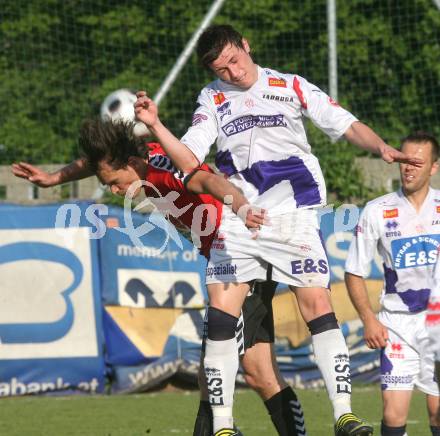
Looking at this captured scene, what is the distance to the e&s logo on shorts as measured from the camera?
7.38 meters

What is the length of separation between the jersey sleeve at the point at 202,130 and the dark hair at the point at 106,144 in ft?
1.10

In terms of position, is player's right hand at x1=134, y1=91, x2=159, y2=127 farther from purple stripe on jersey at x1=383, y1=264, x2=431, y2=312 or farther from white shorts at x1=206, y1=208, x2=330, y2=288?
purple stripe on jersey at x1=383, y1=264, x2=431, y2=312

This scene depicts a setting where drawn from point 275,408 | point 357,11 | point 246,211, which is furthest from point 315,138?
point 246,211

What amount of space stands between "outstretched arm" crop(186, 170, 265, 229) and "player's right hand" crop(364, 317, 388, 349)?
1.69 meters

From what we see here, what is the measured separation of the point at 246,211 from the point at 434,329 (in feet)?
4.40

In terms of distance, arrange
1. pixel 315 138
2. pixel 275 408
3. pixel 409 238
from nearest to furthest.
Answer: pixel 275 408 → pixel 409 238 → pixel 315 138

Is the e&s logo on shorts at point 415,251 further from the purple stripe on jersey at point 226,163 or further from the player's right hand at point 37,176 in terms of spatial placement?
the player's right hand at point 37,176

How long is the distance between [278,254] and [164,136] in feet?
3.28

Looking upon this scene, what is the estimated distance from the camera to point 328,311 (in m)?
6.34

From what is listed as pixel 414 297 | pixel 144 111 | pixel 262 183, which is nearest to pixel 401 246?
pixel 414 297

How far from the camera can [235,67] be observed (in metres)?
6.60

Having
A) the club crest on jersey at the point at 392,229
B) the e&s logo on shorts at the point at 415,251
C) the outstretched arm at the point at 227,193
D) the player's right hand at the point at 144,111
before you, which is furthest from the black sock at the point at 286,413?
the player's right hand at the point at 144,111

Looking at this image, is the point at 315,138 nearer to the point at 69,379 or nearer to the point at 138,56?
the point at 138,56

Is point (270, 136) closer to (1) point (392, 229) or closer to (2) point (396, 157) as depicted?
(2) point (396, 157)
